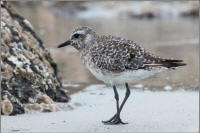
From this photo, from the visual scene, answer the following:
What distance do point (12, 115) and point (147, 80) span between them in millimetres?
3527

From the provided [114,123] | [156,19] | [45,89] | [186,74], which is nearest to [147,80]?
[186,74]

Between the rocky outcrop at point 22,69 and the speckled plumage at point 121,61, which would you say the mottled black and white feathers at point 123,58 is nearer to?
the speckled plumage at point 121,61

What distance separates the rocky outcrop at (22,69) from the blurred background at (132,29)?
40.7 inches

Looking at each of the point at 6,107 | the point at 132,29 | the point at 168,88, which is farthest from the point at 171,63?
the point at 132,29

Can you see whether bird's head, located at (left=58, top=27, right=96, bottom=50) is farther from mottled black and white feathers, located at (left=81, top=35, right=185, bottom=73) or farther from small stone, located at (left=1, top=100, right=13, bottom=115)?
small stone, located at (left=1, top=100, right=13, bottom=115)

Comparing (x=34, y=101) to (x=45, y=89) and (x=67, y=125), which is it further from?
(x=67, y=125)

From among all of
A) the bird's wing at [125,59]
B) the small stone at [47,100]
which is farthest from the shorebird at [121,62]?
the small stone at [47,100]

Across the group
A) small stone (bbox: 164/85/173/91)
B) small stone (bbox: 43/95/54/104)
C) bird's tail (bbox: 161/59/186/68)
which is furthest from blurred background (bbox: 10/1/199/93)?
bird's tail (bbox: 161/59/186/68)

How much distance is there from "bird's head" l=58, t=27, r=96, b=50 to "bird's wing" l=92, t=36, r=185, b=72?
0.34 meters

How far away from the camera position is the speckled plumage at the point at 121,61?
6.04 meters

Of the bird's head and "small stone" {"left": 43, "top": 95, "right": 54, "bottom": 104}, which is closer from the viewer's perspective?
the bird's head

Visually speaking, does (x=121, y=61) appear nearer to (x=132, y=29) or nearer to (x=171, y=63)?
(x=171, y=63)

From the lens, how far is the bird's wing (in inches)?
237

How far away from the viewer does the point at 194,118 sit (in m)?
6.32
